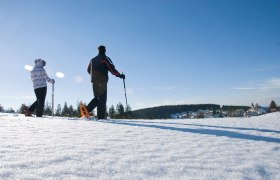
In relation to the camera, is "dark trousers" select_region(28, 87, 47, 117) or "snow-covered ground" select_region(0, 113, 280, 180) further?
"dark trousers" select_region(28, 87, 47, 117)

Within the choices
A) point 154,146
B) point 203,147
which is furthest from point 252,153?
point 154,146

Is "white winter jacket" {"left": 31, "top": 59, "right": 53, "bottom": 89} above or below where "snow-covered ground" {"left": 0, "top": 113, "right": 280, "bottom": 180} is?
above

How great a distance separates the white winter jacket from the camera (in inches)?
467

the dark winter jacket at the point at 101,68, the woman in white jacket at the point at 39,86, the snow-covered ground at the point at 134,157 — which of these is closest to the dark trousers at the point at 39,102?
the woman in white jacket at the point at 39,86

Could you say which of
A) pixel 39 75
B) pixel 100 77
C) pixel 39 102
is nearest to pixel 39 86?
pixel 39 75

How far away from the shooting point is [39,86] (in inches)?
466

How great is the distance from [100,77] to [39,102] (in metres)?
2.91

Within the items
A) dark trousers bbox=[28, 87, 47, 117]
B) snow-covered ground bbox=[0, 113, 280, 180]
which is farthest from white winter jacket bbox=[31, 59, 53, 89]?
Result: snow-covered ground bbox=[0, 113, 280, 180]

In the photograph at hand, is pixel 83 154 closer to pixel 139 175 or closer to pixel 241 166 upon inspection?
pixel 139 175

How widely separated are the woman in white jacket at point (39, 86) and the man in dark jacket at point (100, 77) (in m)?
2.34

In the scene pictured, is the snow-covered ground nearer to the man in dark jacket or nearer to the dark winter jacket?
the man in dark jacket

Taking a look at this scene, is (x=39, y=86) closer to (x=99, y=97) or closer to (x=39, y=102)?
(x=39, y=102)

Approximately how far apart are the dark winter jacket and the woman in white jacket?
2.43m

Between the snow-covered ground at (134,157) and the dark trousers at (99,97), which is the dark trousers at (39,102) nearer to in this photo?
the dark trousers at (99,97)
